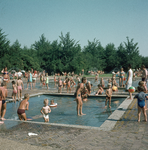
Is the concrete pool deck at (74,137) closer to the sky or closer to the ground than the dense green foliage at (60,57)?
closer to the ground

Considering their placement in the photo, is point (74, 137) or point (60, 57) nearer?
point (74, 137)

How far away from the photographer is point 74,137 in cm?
500

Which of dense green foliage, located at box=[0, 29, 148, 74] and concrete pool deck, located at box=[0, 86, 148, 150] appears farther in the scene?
dense green foliage, located at box=[0, 29, 148, 74]

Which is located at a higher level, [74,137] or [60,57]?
[60,57]

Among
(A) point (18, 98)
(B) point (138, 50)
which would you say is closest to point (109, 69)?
(B) point (138, 50)

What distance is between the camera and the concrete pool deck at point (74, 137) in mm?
4408

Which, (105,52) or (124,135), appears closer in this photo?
(124,135)

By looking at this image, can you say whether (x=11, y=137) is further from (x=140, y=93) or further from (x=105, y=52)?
(x=105, y=52)

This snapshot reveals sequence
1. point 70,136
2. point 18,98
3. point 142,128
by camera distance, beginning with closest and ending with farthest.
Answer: point 70,136 → point 142,128 → point 18,98

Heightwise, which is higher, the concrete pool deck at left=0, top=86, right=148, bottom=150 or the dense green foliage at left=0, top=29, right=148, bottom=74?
the dense green foliage at left=0, top=29, right=148, bottom=74

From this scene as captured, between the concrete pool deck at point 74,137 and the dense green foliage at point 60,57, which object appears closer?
the concrete pool deck at point 74,137

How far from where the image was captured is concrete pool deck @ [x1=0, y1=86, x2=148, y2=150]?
4408 millimetres

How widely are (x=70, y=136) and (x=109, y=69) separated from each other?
232 ft

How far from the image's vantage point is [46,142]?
470cm
